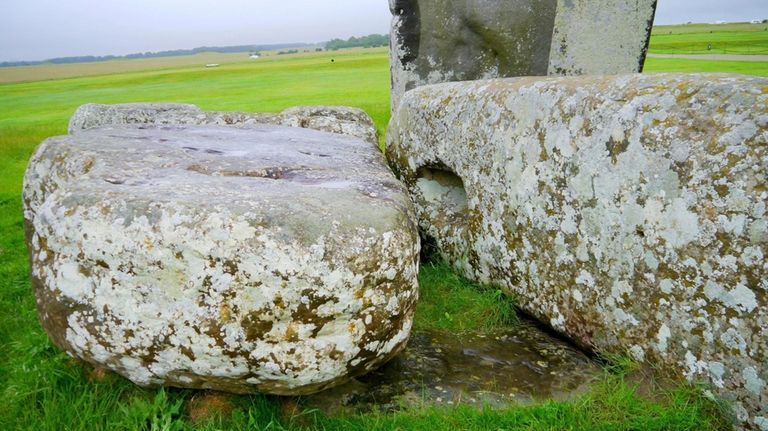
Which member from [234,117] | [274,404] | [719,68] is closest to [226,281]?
[274,404]

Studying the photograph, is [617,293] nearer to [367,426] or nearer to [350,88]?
[367,426]

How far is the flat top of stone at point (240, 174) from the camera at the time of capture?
285 centimetres

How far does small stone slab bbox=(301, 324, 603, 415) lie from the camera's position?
3.30 m

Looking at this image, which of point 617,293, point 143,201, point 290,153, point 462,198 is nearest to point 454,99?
point 462,198

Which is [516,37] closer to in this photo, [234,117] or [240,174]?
[234,117]

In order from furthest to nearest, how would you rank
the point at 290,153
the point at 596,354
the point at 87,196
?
the point at 290,153, the point at 596,354, the point at 87,196

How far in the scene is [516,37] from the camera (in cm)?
732

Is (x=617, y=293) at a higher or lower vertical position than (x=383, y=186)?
lower

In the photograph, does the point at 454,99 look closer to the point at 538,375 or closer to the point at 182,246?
the point at 538,375

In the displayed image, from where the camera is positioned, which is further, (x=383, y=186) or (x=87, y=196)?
(x=383, y=186)

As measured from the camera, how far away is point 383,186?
3615mm

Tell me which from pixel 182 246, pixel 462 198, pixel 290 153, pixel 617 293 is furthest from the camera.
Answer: pixel 462 198

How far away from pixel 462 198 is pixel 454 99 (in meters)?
1.04

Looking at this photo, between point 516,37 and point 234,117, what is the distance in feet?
12.1
